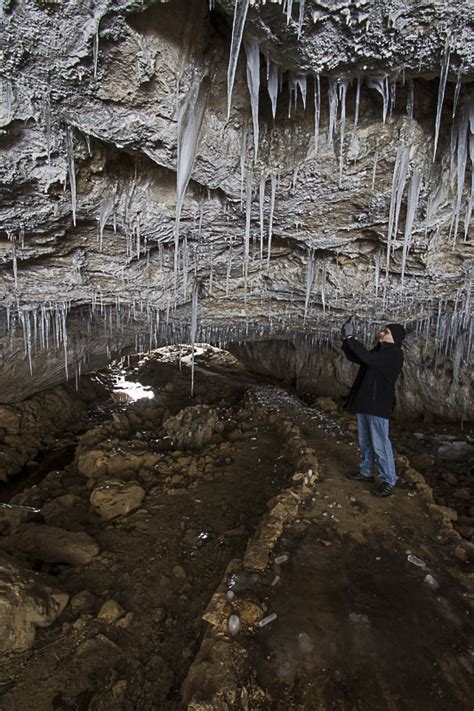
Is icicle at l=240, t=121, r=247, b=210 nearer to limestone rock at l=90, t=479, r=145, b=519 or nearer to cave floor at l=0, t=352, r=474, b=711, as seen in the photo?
cave floor at l=0, t=352, r=474, b=711

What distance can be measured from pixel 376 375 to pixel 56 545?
414 cm

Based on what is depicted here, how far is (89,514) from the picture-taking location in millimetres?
5262

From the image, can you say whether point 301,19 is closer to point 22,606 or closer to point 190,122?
point 190,122

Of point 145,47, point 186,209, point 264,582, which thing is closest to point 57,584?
point 264,582

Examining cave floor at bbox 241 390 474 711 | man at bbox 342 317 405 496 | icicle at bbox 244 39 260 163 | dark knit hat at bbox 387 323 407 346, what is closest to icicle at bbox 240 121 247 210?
icicle at bbox 244 39 260 163

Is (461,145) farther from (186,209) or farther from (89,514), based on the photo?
(89,514)

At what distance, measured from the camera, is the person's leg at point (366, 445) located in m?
4.43

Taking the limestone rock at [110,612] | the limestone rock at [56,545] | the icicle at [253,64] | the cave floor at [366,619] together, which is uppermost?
the icicle at [253,64]

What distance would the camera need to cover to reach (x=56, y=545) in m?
4.31

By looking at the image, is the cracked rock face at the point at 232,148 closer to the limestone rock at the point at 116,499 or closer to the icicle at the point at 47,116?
the icicle at the point at 47,116

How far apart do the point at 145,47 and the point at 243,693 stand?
3.59 metres

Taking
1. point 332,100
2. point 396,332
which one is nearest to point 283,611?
point 396,332

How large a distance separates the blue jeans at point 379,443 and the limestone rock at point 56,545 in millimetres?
3345

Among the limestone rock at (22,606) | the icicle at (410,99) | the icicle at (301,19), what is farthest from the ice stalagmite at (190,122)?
the limestone rock at (22,606)
